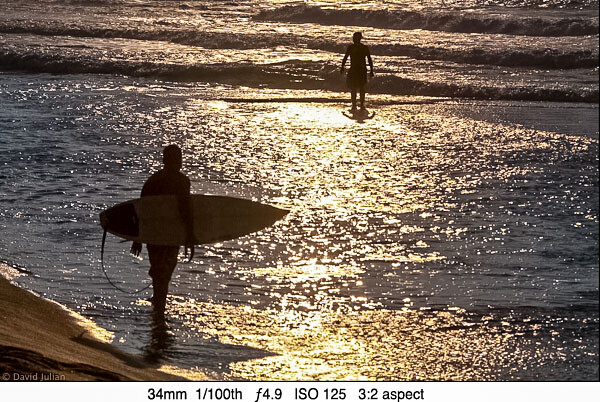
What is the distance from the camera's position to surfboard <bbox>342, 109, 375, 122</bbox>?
739 inches

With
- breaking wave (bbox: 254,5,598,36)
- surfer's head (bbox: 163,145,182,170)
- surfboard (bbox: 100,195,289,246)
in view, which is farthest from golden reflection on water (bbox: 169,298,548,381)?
breaking wave (bbox: 254,5,598,36)

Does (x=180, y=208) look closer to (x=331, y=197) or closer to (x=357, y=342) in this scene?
(x=357, y=342)

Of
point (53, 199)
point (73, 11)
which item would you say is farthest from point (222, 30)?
point (53, 199)

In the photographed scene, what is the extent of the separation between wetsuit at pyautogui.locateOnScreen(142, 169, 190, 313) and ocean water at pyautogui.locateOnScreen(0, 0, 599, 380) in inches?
11.0

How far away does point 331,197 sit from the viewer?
1290 cm

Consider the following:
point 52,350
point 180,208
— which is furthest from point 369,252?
point 52,350

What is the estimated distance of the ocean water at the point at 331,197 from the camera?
8.52 metres

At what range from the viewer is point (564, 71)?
2517cm

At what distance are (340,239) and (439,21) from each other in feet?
72.1

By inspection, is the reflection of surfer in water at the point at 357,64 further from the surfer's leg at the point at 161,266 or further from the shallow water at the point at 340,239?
the surfer's leg at the point at 161,266

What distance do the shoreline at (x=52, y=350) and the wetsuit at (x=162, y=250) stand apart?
623 millimetres

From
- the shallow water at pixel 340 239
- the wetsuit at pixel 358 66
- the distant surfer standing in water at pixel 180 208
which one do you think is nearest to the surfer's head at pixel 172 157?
the distant surfer standing in water at pixel 180 208

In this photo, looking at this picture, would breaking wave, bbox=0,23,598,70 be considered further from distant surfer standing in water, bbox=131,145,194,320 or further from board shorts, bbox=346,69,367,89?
distant surfer standing in water, bbox=131,145,194,320

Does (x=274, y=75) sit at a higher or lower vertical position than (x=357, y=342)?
lower
